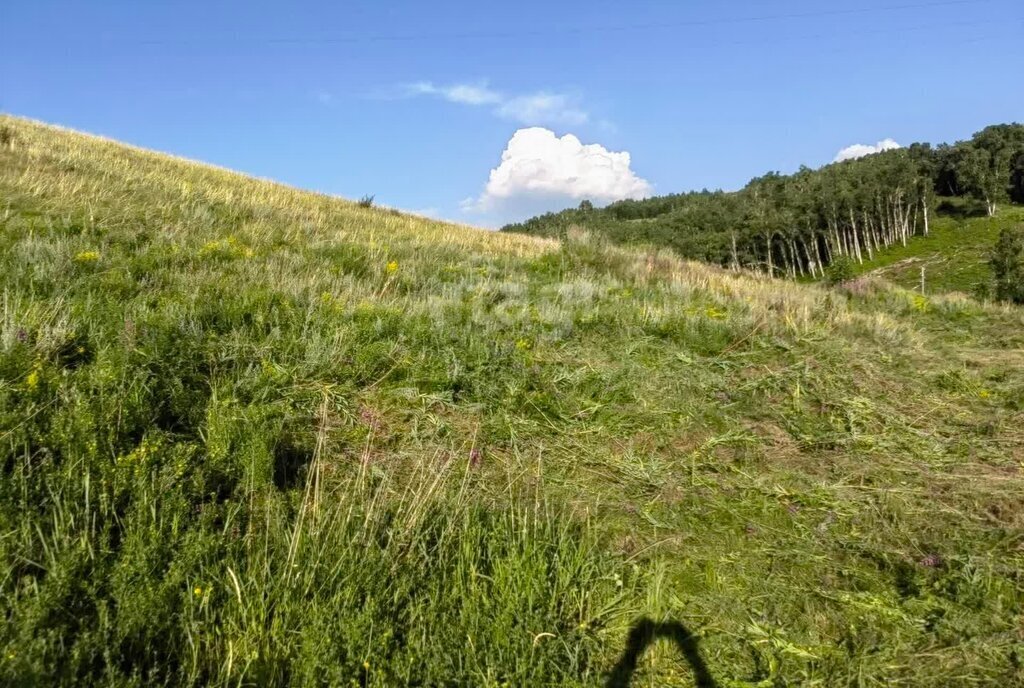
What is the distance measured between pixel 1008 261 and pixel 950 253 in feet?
72.7

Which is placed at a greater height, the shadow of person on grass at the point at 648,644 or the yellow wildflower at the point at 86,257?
the yellow wildflower at the point at 86,257

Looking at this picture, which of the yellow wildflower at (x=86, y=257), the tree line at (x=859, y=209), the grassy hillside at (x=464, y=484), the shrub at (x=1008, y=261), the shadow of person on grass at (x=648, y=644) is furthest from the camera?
the tree line at (x=859, y=209)

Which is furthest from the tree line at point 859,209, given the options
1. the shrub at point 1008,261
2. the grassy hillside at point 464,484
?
the grassy hillside at point 464,484

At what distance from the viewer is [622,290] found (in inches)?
335

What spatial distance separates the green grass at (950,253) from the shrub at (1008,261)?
16.0 ft

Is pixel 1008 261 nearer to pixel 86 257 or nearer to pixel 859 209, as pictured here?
pixel 859 209

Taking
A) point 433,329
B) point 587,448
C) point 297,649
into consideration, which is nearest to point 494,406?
point 587,448

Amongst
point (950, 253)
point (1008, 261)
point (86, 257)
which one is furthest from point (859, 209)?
point (86, 257)

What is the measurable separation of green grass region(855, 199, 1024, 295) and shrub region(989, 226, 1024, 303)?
4.88 m

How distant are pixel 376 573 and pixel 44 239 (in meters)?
5.68

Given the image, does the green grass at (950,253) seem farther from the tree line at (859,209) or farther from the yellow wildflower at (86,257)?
the yellow wildflower at (86,257)

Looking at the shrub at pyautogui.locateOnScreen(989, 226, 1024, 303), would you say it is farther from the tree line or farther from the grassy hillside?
the grassy hillside

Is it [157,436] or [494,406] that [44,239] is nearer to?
[157,436]

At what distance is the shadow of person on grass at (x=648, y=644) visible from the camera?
234cm
